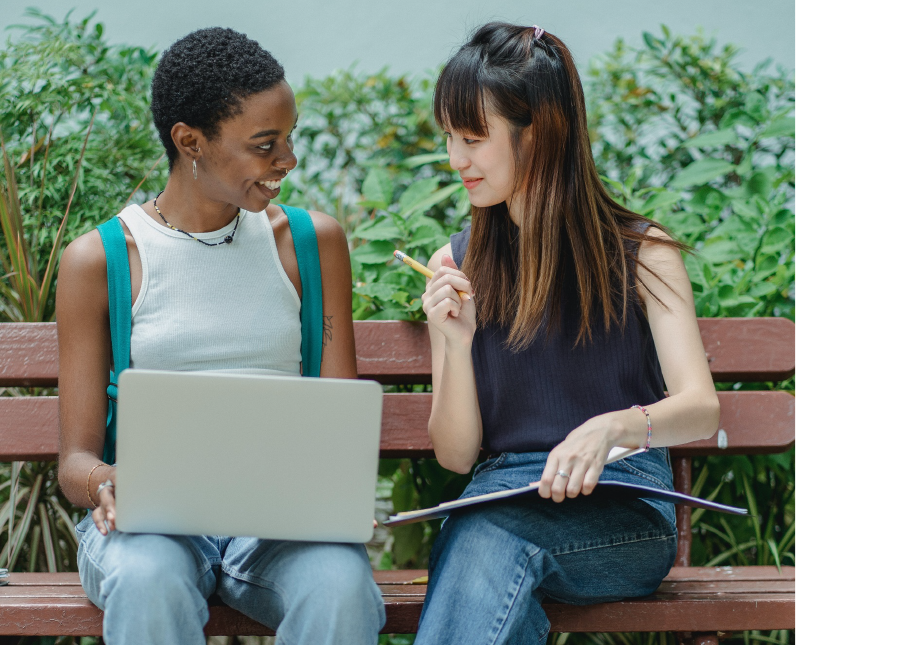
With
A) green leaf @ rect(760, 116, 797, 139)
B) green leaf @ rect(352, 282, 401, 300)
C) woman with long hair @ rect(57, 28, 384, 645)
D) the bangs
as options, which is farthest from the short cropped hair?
green leaf @ rect(760, 116, 797, 139)

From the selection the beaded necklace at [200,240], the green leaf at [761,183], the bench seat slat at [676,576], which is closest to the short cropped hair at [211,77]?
the beaded necklace at [200,240]

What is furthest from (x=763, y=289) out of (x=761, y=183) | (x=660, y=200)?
(x=761, y=183)

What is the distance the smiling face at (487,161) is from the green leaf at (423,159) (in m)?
0.81

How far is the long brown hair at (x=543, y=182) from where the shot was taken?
62.7 inches

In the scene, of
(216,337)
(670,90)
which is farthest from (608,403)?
(670,90)

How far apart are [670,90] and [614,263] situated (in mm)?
1457

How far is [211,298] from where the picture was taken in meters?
1.64

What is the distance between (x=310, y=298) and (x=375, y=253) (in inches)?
20.2

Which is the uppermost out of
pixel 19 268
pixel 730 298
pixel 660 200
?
pixel 660 200

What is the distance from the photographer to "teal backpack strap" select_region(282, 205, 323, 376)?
68.2 inches

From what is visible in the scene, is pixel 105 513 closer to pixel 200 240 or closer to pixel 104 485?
pixel 104 485

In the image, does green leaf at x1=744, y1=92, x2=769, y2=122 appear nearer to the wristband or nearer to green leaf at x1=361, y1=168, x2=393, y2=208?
green leaf at x1=361, y1=168, x2=393, y2=208

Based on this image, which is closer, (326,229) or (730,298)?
(326,229)
